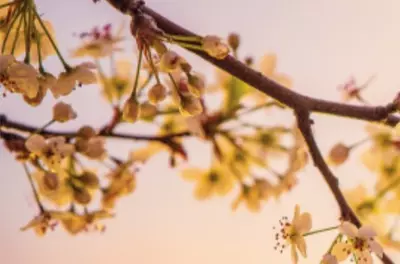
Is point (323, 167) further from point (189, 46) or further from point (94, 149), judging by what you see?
point (94, 149)

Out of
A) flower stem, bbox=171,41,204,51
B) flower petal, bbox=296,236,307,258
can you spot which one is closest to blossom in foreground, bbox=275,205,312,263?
flower petal, bbox=296,236,307,258

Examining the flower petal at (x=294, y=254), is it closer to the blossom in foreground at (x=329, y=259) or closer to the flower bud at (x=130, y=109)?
the blossom in foreground at (x=329, y=259)

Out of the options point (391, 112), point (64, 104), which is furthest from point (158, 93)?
point (391, 112)

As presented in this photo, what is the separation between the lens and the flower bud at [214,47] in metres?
1.05

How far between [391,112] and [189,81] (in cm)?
32

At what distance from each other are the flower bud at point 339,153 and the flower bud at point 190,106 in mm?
466

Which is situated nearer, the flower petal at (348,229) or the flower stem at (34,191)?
the flower petal at (348,229)

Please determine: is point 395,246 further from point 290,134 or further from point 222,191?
point 222,191

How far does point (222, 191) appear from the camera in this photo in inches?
75.8

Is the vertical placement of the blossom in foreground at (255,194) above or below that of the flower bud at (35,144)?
above

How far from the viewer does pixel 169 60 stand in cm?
107

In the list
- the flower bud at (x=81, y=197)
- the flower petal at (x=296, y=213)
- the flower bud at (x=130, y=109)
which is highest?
the flower bud at (x=81, y=197)

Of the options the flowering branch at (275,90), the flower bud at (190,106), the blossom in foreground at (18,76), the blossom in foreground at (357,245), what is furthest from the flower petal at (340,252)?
the blossom in foreground at (18,76)

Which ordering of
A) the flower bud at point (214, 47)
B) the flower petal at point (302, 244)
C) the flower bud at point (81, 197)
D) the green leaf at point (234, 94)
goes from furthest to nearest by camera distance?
the green leaf at point (234, 94) < the flower bud at point (81, 197) < the flower petal at point (302, 244) < the flower bud at point (214, 47)
